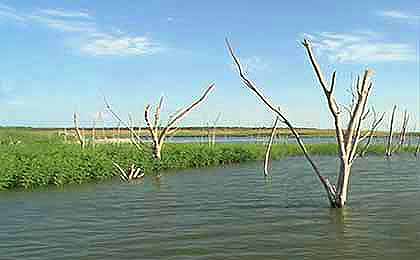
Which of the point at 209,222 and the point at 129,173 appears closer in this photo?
the point at 209,222

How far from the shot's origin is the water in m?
11.0

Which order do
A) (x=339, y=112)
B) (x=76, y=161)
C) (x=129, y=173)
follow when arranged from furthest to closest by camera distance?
(x=129, y=173), (x=76, y=161), (x=339, y=112)

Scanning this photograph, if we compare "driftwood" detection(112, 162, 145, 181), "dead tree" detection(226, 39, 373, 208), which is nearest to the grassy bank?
"driftwood" detection(112, 162, 145, 181)

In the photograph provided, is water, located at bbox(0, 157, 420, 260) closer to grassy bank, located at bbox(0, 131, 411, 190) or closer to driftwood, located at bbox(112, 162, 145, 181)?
grassy bank, located at bbox(0, 131, 411, 190)

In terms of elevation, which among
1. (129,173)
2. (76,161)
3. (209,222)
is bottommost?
(209,222)

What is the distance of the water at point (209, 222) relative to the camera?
432 inches

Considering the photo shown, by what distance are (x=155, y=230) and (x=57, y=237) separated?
2199mm

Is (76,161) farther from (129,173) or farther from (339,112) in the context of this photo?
(339,112)

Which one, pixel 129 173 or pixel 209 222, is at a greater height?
pixel 129 173

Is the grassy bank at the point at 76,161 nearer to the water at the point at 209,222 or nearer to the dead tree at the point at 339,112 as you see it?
the water at the point at 209,222

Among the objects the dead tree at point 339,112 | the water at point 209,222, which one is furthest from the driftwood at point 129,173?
the dead tree at point 339,112

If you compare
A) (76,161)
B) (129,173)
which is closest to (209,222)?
(76,161)

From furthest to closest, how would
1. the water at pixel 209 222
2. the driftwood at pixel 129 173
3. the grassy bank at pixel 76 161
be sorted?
the driftwood at pixel 129 173, the grassy bank at pixel 76 161, the water at pixel 209 222

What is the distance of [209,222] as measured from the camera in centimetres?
1418
